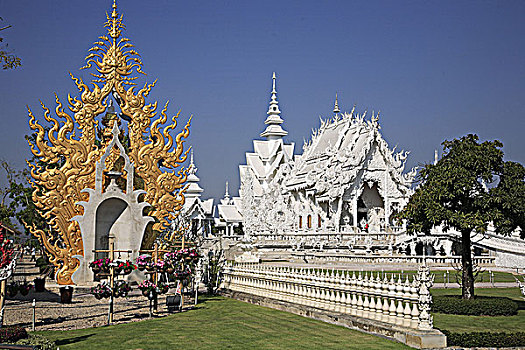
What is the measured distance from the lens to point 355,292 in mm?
13219

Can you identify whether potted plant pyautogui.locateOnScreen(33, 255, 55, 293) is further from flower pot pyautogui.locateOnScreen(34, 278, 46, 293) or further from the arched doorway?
the arched doorway

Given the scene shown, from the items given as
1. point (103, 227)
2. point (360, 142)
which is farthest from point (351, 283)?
point (360, 142)

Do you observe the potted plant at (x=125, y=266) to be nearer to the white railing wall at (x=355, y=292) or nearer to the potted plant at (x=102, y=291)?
the potted plant at (x=102, y=291)

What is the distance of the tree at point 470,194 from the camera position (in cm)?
1580

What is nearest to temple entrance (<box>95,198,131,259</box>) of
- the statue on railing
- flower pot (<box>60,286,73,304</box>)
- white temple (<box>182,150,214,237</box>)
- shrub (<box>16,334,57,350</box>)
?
flower pot (<box>60,286,73,304</box>)

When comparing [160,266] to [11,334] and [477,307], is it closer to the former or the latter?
[11,334]

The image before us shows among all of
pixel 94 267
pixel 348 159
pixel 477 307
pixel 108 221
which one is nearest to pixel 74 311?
pixel 94 267

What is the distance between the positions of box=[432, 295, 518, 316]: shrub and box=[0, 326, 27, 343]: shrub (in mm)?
10890

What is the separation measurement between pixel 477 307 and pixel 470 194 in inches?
130

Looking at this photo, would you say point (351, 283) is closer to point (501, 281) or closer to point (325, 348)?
point (325, 348)

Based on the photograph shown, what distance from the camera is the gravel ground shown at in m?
14.7

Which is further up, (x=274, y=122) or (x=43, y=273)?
(x=274, y=122)

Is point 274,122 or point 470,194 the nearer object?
point 470,194

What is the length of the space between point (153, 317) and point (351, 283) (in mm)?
5856
